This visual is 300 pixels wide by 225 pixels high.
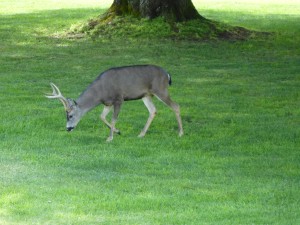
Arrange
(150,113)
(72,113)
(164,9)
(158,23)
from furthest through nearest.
Result: (164,9) → (158,23) → (150,113) → (72,113)

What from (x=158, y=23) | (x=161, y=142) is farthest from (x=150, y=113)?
(x=158, y=23)

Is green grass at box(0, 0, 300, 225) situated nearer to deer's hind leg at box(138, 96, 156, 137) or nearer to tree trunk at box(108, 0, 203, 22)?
deer's hind leg at box(138, 96, 156, 137)

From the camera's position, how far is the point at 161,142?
43.1 feet

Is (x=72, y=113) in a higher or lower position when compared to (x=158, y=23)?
higher

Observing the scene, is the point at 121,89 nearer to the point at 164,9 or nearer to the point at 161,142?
the point at 161,142

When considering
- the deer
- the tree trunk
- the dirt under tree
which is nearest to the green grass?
the deer

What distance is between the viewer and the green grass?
368 inches

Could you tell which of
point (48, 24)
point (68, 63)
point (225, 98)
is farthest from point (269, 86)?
point (48, 24)

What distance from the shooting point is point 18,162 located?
11477mm

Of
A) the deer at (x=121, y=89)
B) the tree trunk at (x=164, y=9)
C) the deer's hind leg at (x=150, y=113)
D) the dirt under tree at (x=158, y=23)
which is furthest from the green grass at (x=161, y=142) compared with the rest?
the tree trunk at (x=164, y=9)

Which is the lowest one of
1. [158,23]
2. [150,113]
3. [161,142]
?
[158,23]

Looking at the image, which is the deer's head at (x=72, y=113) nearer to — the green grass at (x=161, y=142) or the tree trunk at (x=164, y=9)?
the green grass at (x=161, y=142)

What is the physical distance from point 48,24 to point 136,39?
15.7 feet

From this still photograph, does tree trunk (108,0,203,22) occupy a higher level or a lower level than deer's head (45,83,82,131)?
lower
